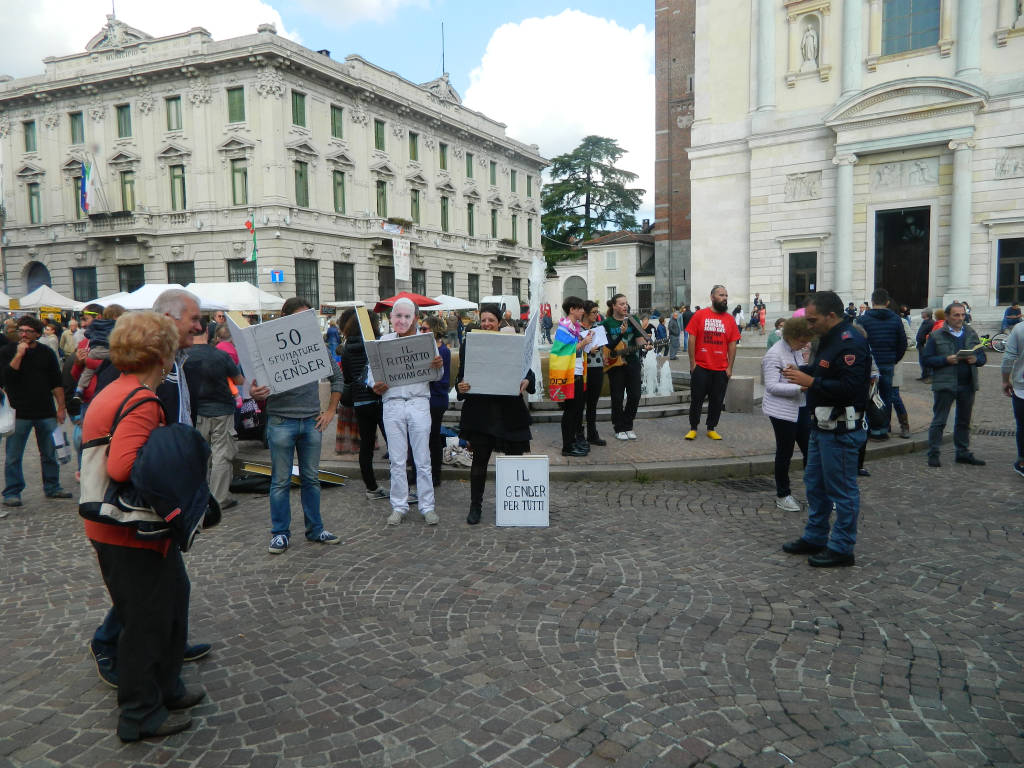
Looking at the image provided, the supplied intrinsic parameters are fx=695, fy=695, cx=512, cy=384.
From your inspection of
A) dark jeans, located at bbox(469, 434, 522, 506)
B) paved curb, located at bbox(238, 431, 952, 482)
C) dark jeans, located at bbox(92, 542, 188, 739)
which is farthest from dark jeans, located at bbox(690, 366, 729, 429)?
dark jeans, located at bbox(92, 542, 188, 739)

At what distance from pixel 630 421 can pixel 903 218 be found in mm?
25997

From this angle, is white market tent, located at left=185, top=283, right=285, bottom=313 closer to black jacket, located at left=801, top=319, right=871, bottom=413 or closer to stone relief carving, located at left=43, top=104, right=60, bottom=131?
black jacket, located at left=801, top=319, right=871, bottom=413

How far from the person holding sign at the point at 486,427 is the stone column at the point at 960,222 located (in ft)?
90.6

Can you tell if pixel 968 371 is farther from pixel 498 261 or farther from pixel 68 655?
pixel 498 261

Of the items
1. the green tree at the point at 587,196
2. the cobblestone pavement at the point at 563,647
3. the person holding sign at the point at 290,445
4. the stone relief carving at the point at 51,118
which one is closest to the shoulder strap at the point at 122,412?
the cobblestone pavement at the point at 563,647

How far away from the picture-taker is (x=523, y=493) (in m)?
6.00

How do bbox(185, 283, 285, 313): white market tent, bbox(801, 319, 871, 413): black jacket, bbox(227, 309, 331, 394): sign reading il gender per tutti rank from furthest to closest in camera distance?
bbox(185, 283, 285, 313): white market tent < bbox(227, 309, 331, 394): sign reading il gender per tutti < bbox(801, 319, 871, 413): black jacket

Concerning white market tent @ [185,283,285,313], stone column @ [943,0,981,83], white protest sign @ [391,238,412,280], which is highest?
stone column @ [943,0,981,83]

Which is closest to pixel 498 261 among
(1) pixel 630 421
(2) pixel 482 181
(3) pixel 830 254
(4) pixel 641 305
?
(2) pixel 482 181

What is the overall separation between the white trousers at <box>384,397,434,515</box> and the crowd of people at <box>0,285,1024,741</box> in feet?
0.06

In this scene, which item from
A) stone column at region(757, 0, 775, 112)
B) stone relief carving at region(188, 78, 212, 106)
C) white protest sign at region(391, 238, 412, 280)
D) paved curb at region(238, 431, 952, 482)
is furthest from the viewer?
stone relief carving at region(188, 78, 212, 106)

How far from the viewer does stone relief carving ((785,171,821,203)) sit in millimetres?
30411

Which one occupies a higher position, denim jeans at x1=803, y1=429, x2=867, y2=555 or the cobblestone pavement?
denim jeans at x1=803, y1=429, x2=867, y2=555

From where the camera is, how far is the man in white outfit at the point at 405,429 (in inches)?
241
